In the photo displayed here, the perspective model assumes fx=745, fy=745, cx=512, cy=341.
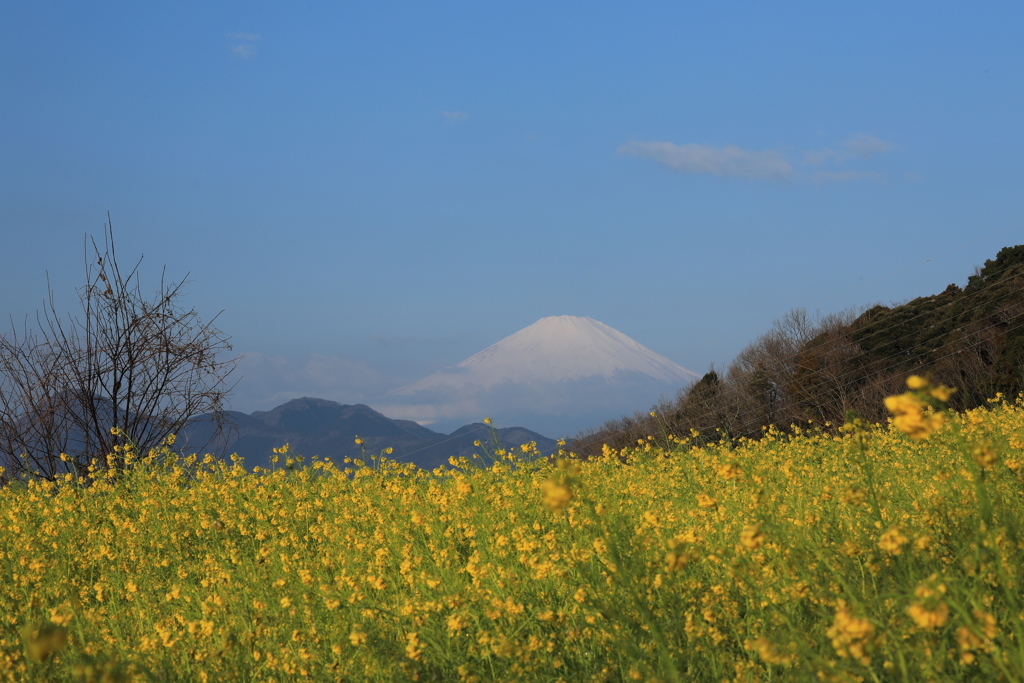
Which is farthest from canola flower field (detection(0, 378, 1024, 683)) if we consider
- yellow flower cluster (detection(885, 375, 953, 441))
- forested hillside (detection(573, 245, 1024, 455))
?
forested hillside (detection(573, 245, 1024, 455))

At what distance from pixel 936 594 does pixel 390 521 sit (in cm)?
368

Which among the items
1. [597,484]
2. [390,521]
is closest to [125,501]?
[390,521]

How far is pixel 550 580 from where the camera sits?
363 cm

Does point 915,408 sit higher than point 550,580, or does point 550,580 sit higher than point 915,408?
point 915,408

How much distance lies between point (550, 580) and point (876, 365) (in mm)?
30263

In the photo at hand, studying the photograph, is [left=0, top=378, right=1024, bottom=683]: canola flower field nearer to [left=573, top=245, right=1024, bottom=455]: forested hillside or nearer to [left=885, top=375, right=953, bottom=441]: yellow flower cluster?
[left=885, top=375, right=953, bottom=441]: yellow flower cluster

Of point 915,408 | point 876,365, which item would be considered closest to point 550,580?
point 915,408

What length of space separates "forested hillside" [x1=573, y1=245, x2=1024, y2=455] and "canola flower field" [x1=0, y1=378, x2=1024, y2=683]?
14723 mm

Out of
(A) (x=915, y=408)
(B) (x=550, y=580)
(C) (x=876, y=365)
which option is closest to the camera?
(A) (x=915, y=408)

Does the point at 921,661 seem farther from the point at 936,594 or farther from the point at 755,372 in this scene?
the point at 755,372

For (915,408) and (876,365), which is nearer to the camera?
(915,408)

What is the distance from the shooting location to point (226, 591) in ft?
13.1

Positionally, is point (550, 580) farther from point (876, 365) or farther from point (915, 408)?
point (876, 365)

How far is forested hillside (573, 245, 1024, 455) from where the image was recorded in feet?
76.7
